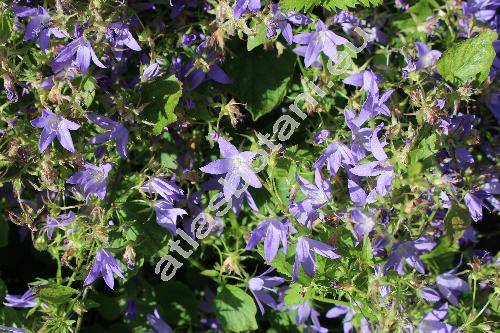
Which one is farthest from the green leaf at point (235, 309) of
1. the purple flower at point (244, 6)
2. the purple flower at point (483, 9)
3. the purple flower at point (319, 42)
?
the purple flower at point (483, 9)

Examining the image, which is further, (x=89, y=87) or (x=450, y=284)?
(x=450, y=284)

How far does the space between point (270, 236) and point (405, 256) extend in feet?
1.37

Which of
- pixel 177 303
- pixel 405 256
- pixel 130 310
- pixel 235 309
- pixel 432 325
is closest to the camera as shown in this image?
pixel 405 256

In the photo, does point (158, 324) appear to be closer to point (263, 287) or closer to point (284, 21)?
point (263, 287)

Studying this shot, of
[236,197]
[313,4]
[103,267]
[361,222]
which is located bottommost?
[103,267]

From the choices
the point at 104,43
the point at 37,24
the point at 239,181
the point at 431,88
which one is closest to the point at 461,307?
the point at 431,88

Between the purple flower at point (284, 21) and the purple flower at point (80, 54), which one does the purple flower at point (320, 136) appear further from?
the purple flower at point (80, 54)

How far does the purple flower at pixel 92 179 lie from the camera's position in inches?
76.1

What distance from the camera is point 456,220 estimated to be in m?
2.08

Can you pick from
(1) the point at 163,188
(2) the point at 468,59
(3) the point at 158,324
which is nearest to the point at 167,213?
(1) the point at 163,188

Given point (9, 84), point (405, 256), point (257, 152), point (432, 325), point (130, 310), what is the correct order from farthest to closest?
point (130, 310), point (432, 325), point (405, 256), point (257, 152), point (9, 84)

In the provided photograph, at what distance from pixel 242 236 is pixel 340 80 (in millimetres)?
595

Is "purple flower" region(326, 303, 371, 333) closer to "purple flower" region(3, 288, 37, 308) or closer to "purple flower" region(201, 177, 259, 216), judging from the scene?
"purple flower" region(201, 177, 259, 216)

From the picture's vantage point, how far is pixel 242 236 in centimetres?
225
